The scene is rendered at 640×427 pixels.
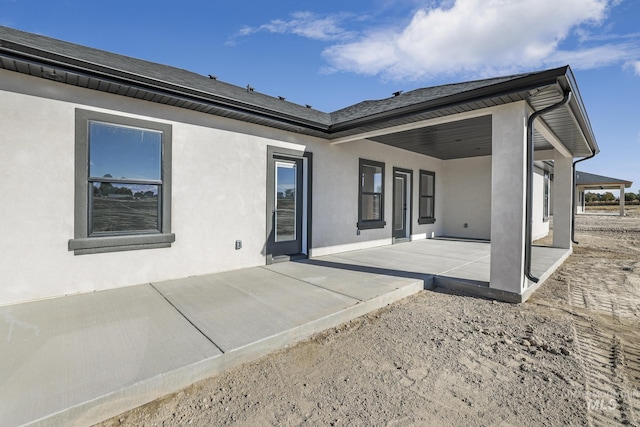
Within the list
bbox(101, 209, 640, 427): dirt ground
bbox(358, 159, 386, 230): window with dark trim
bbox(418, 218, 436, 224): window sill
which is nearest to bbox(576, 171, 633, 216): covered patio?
bbox(418, 218, 436, 224): window sill

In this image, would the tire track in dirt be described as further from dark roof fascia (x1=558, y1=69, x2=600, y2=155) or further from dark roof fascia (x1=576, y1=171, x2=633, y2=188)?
dark roof fascia (x1=576, y1=171, x2=633, y2=188)

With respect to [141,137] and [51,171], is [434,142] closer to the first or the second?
[141,137]

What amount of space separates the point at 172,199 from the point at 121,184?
679 mm

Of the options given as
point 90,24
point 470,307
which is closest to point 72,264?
point 90,24

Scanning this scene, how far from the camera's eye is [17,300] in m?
3.35

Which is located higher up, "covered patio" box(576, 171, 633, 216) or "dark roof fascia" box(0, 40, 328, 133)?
"covered patio" box(576, 171, 633, 216)

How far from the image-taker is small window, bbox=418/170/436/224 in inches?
376

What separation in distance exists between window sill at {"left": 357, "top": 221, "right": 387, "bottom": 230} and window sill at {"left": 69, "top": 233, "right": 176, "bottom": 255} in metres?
4.56

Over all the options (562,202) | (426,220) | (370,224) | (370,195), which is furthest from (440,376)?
(562,202)

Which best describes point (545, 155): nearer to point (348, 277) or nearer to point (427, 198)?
point (427, 198)

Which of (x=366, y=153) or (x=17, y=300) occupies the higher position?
(x=366, y=153)

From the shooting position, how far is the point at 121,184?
4.07 metres

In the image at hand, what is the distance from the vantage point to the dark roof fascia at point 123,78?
3043mm

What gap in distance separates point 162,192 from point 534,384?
4.85 metres
